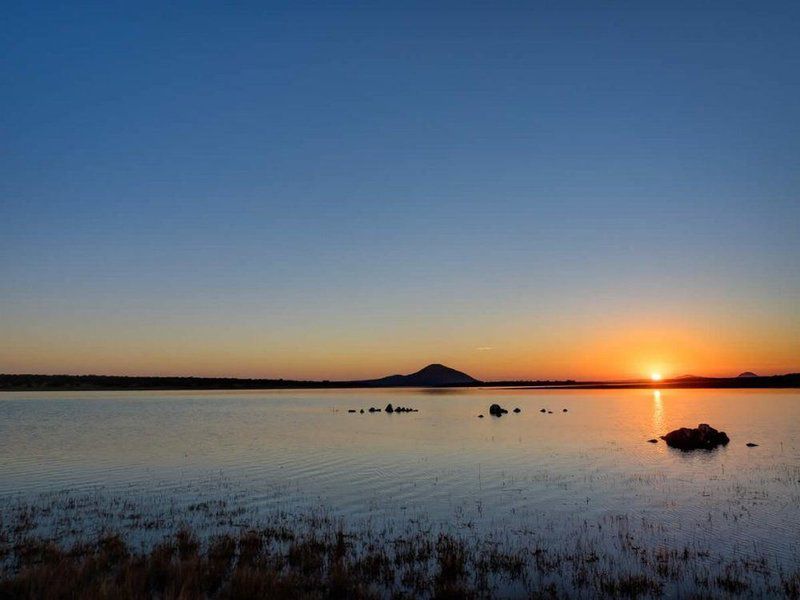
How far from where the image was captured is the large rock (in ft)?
151

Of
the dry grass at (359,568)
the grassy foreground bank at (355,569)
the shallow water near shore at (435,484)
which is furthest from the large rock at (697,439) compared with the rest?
the grassy foreground bank at (355,569)

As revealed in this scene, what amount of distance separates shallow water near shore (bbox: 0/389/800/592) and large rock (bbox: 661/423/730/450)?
224 centimetres

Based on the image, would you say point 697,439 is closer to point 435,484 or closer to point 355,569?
point 435,484

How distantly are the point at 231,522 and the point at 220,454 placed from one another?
21.8 metres

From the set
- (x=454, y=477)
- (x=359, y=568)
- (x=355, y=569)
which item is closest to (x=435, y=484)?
(x=454, y=477)

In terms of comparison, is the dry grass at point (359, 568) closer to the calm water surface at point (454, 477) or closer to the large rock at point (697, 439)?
the calm water surface at point (454, 477)

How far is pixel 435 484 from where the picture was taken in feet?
99.8

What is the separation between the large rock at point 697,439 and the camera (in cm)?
4609

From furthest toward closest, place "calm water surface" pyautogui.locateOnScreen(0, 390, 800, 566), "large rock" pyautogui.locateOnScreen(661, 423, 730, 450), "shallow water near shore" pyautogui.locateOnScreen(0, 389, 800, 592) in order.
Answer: "large rock" pyautogui.locateOnScreen(661, 423, 730, 450), "calm water surface" pyautogui.locateOnScreen(0, 390, 800, 566), "shallow water near shore" pyautogui.locateOnScreen(0, 389, 800, 592)

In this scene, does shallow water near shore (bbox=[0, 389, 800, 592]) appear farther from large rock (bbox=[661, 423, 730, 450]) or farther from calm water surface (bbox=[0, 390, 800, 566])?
large rock (bbox=[661, 423, 730, 450])

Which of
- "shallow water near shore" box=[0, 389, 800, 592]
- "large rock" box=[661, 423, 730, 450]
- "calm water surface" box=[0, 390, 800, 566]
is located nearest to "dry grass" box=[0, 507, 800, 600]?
"shallow water near shore" box=[0, 389, 800, 592]

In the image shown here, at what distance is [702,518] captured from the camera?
2241 centimetres

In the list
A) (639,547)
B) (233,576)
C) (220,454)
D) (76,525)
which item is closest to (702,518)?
(639,547)

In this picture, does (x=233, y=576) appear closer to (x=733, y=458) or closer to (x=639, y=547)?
(x=639, y=547)
